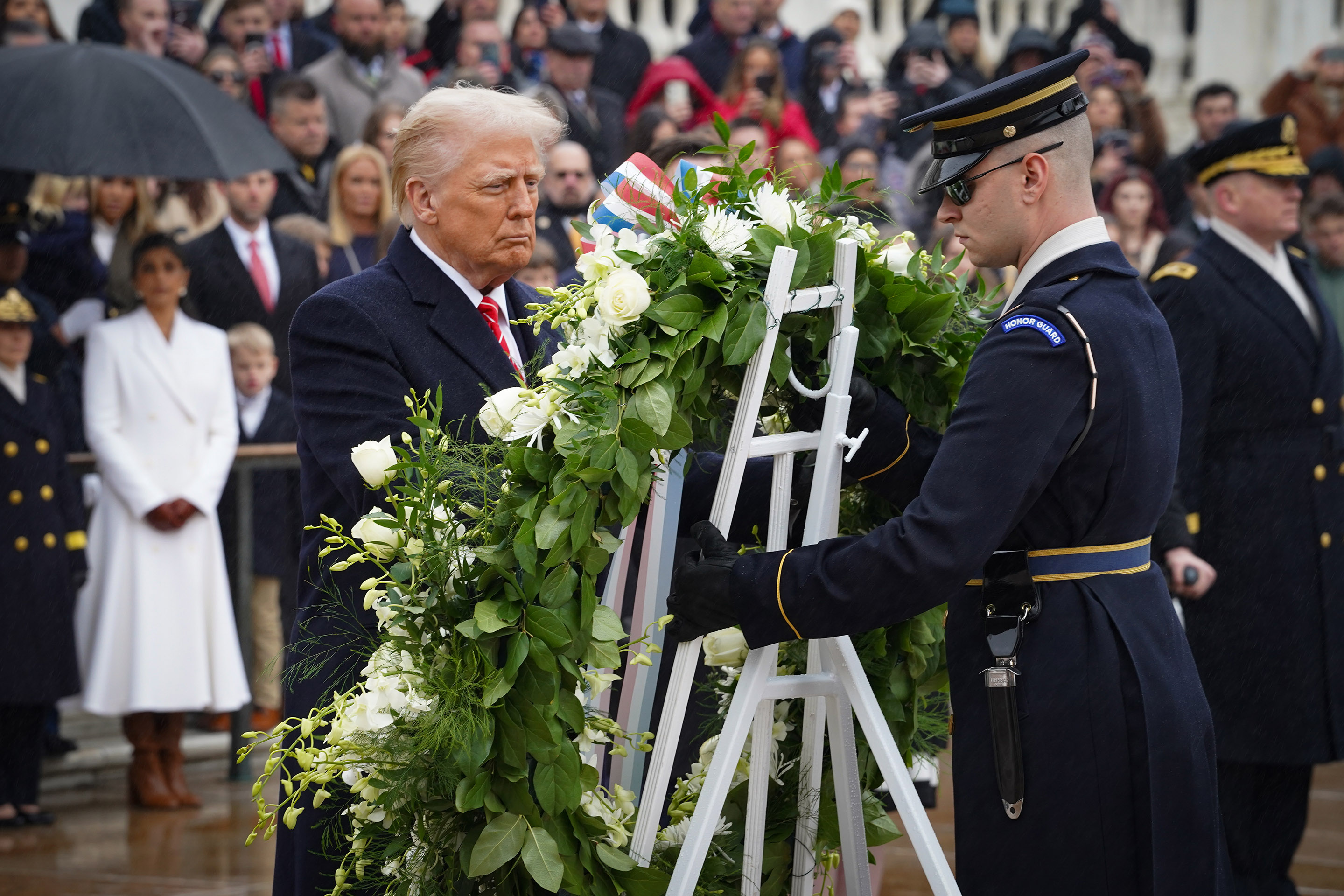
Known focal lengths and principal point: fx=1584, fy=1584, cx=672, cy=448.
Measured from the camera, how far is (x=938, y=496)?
2.48m

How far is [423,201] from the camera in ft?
10.00

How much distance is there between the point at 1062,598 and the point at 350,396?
1.29 meters

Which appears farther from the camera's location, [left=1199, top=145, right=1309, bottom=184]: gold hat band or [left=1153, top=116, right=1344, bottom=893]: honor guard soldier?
[left=1199, top=145, right=1309, bottom=184]: gold hat band

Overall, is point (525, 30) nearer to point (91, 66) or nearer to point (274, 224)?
point (274, 224)

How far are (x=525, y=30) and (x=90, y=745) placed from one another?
448cm

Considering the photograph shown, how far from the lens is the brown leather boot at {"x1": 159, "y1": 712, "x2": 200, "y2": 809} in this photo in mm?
5918

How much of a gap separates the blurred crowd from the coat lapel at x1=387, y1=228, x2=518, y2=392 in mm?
1789

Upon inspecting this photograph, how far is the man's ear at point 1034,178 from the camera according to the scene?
2617 mm

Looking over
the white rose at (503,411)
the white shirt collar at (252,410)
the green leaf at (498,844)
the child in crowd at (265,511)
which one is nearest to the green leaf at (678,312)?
the white rose at (503,411)

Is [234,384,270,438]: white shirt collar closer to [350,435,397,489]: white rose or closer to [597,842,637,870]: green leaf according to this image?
[350,435,397,489]: white rose

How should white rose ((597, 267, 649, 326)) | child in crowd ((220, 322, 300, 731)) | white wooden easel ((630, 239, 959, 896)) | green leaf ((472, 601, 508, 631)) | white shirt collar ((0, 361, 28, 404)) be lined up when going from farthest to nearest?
child in crowd ((220, 322, 300, 731)) → white shirt collar ((0, 361, 28, 404)) → white wooden easel ((630, 239, 959, 896)) → white rose ((597, 267, 649, 326)) → green leaf ((472, 601, 508, 631))

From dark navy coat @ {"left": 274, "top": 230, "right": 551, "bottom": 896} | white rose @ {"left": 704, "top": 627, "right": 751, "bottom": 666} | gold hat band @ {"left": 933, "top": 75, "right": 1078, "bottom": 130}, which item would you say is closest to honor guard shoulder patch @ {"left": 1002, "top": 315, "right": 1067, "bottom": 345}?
gold hat band @ {"left": 933, "top": 75, "right": 1078, "bottom": 130}

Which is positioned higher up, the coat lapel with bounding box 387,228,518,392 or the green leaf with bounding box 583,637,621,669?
the coat lapel with bounding box 387,228,518,392

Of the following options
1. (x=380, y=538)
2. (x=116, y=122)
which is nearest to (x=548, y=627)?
(x=380, y=538)
